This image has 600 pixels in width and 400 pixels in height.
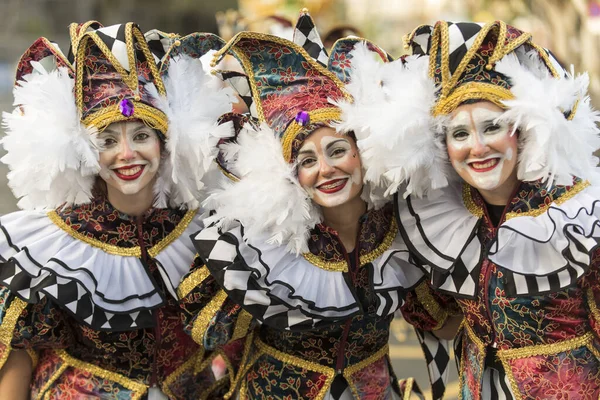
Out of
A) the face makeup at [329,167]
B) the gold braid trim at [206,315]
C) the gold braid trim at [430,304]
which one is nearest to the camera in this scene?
the face makeup at [329,167]

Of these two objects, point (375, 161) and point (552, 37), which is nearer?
point (375, 161)

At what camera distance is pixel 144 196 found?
3.12 meters

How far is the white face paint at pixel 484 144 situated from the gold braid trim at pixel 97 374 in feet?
4.95

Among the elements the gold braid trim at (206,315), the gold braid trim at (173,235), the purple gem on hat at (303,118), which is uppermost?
the purple gem on hat at (303,118)

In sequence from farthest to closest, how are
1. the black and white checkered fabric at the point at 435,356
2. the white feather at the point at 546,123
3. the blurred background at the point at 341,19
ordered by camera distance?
the blurred background at the point at 341,19
the black and white checkered fabric at the point at 435,356
the white feather at the point at 546,123

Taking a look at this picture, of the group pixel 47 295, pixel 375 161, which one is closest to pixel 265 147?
pixel 375 161

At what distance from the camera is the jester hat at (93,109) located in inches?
114

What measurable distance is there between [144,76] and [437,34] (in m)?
1.11

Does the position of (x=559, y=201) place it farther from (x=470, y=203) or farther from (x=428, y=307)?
(x=428, y=307)

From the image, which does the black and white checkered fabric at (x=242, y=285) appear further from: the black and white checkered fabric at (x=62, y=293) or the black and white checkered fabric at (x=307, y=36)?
the black and white checkered fabric at (x=307, y=36)

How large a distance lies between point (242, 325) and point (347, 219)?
577 mm

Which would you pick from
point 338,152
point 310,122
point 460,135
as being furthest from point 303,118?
point 460,135

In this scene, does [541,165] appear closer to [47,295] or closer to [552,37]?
[47,295]

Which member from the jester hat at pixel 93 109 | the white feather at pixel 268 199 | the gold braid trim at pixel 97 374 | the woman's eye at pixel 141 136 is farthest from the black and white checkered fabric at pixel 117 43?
the gold braid trim at pixel 97 374
